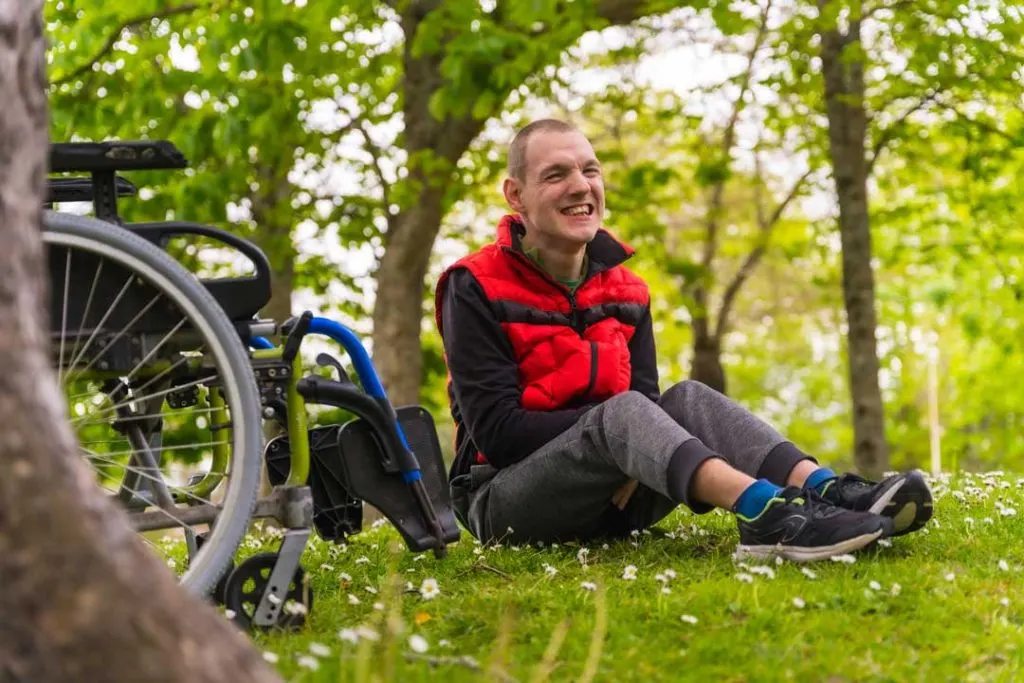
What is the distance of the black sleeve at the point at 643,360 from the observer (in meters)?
4.32

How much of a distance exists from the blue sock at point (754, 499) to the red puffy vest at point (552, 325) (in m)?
0.79

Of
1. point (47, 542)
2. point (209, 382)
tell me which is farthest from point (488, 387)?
point (47, 542)

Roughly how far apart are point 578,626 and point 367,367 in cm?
95

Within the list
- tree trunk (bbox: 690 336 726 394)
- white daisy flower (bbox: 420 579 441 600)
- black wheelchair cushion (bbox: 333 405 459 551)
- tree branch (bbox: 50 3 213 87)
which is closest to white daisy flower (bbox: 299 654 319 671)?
white daisy flower (bbox: 420 579 441 600)

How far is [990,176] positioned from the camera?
10.3 metres

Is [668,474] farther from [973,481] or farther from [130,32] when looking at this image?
[130,32]

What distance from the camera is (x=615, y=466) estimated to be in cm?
371

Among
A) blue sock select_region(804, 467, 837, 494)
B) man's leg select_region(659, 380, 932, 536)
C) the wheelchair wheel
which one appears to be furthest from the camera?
blue sock select_region(804, 467, 837, 494)

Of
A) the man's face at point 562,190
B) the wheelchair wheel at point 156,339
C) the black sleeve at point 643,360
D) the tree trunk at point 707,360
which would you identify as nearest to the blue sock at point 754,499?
the black sleeve at point 643,360

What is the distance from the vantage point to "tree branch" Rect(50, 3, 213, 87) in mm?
7852

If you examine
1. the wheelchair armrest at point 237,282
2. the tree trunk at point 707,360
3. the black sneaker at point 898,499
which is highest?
the wheelchair armrest at point 237,282

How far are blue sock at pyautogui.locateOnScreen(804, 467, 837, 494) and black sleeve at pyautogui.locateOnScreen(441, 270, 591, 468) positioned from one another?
0.73 metres

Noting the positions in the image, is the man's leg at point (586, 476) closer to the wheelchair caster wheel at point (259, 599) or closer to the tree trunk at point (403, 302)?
the wheelchair caster wheel at point (259, 599)

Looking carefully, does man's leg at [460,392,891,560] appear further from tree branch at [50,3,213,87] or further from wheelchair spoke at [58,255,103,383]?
tree branch at [50,3,213,87]
